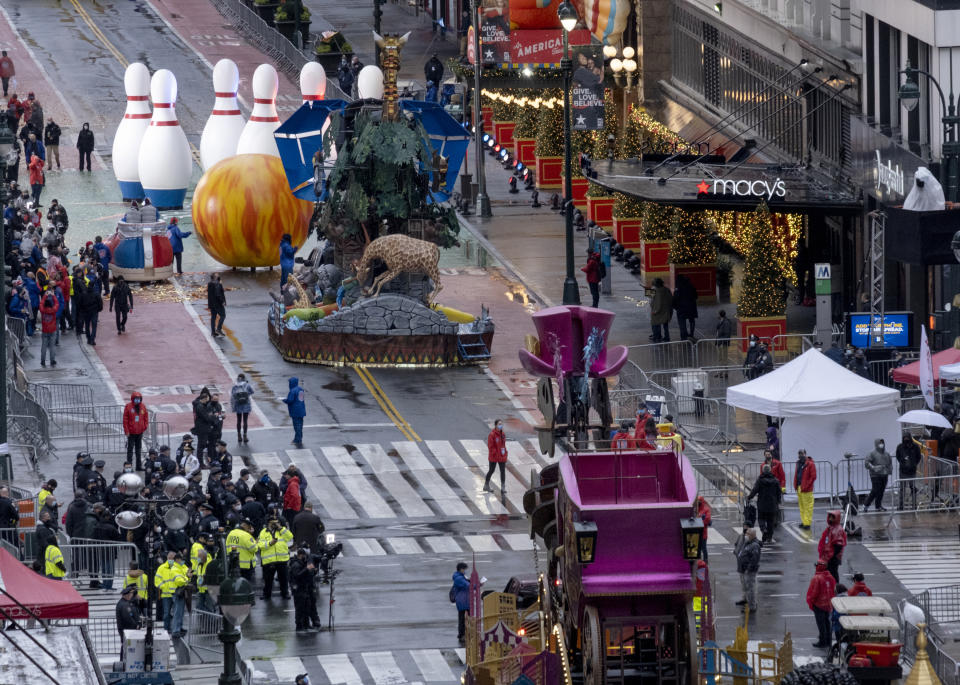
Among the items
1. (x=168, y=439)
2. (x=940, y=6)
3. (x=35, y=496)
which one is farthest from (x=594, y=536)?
(x=940, y=6)

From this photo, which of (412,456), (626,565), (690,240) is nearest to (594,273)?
(690,240)

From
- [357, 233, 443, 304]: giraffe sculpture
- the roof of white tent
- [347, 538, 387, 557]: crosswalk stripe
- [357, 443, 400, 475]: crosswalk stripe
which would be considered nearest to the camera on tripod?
[347, 538, 387, 557]: crosswalk stripe

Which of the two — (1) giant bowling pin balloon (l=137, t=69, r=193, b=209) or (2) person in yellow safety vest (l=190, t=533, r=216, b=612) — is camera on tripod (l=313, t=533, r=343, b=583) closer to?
(2) person in yellow safety vest (l=190, t=533, r=216, b=612)

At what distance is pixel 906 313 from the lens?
46312mm

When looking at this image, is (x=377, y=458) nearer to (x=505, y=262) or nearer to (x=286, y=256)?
(x=286, y=256)

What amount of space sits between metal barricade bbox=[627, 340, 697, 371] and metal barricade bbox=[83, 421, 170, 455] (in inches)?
404

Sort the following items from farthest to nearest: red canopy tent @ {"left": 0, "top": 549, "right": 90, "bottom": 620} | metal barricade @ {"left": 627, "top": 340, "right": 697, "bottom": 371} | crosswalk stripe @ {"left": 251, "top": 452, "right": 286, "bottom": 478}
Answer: metal barricade @ {"left": 627, "top": 340, "right": 697, "bottom": 371}
crosswalk stripe @ {"left": 251, "top": 452, "right": 286, "bottom": 478}
red canopy tent @ {"left": 0, "top": 549, "right": 90, "bottom": 620}

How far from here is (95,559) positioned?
3578 cm

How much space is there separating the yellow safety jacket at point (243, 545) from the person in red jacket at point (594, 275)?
20342 mm

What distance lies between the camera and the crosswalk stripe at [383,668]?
105ft

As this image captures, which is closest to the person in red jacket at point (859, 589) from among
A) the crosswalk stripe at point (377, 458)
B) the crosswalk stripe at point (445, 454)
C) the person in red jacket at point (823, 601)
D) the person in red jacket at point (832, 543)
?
the person in red jacket at point (823, 601)

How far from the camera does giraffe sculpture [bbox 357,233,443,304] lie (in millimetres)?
50406

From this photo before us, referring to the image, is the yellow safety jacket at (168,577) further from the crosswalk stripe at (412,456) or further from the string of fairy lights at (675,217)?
the string of fairy lights at (675,217)

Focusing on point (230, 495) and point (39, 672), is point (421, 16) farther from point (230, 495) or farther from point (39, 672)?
point (39, 672)
